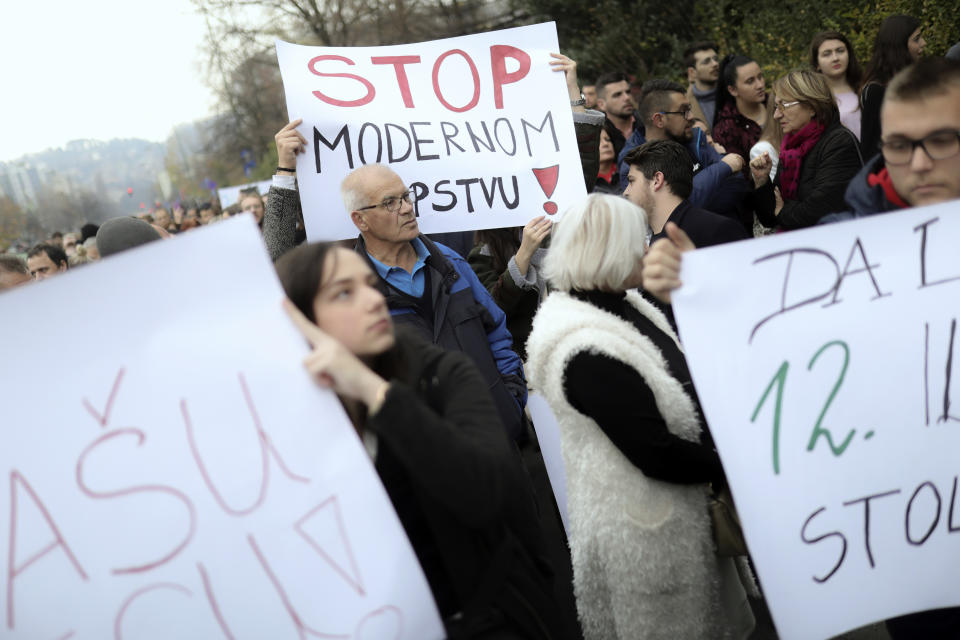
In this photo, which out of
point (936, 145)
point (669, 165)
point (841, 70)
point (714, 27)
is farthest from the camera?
point (714, 27)

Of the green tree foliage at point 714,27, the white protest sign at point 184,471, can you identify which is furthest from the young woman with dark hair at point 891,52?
the white protest sign at point 184,471

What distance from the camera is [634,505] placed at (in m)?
2.73

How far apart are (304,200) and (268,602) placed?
2544 millimetres

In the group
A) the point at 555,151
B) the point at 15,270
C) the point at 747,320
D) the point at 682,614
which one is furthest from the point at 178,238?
the point at 15,270

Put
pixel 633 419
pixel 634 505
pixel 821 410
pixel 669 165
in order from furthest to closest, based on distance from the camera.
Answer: pixel 669 165, pixel 634 505, pixel 633 419, pixel 821 410

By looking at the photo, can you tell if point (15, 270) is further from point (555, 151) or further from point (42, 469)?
point (42, 469)

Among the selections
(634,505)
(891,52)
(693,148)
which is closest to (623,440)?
(634,505)

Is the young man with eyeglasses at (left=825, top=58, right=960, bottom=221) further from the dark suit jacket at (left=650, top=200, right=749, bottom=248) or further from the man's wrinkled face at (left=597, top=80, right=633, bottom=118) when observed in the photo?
the man's wrinkled face at (left=597, top=80, right=633, bottom=118)

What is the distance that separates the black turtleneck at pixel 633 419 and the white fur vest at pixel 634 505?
1.8 inches

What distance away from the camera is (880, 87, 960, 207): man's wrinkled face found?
2174 millimetres

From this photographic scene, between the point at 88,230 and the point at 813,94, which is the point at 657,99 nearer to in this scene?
the point at 813,94

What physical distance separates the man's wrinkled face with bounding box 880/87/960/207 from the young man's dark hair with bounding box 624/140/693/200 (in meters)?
1.75

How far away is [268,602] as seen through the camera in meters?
1.76

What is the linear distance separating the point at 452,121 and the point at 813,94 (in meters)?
2.05
